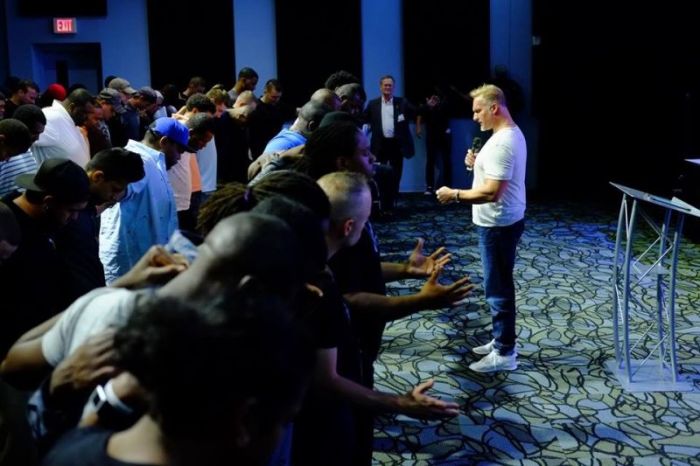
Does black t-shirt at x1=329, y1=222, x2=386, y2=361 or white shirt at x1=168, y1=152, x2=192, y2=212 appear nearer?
black t-shirt at x1=329, y1=222, x2=386, y2=361

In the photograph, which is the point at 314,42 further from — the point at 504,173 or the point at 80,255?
the point at 80,255

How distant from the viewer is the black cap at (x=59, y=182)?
2689 millimetres

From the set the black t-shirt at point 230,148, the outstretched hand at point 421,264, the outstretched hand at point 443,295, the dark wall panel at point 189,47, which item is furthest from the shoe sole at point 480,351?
the dark wall panel at point 189,47

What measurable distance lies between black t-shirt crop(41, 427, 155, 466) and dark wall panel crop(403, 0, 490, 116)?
9929 millimetres

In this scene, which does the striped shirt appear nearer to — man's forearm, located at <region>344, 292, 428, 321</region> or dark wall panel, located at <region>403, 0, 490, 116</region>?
man's forearm, located at <region>344, 292, 428, 321</region>

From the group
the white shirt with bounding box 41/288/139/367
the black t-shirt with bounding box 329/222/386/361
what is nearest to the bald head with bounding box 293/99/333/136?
the black t-shirt with bounding box 329/222/386/361

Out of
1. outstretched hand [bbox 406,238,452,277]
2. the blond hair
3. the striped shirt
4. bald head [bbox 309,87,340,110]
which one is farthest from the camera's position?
bald head [bbox 309,87,340,110]

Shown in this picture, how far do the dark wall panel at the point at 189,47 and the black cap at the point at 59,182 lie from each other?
842 cm

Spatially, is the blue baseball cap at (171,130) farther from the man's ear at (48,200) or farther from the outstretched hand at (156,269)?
the outstretched hand at (156,269)

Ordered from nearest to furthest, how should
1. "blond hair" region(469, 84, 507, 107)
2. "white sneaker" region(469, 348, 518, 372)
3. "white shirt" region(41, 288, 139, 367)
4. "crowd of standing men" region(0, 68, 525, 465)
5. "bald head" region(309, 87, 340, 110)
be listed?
"crowd of standing men" region(0, 68, 525, 465) < "white shirt" region(41, 288, 139, 367) < "blond hair" region(469, 84, 507, 107) < "white sneaker" region(469, 348, 518, 372) < "bald head" region(309, 87, 340, 110)

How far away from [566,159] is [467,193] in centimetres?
702

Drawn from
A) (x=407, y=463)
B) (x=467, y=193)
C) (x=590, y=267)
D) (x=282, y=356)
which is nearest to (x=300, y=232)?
(x=282, y=356)

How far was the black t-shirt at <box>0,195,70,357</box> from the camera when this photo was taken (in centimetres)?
238

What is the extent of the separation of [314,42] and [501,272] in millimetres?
7361
